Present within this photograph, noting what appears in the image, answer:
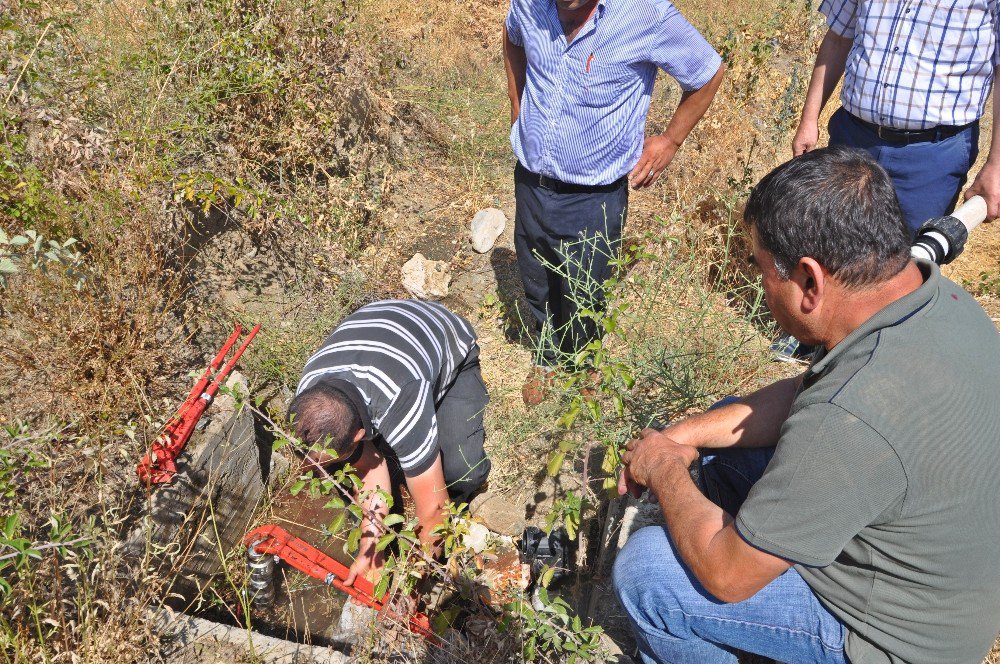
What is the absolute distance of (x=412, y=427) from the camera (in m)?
2.40

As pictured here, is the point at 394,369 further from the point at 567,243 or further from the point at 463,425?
the point at 567,243

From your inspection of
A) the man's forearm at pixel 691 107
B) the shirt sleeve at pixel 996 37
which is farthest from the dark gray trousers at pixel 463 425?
the shirt sleeve at pixel 996 37

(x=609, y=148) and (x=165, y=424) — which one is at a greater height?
(x=609, y=148)

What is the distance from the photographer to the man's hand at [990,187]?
102 inches

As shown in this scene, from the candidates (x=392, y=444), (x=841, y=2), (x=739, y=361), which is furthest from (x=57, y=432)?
(x=841, y=2)

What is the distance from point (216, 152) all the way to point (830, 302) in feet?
10.9

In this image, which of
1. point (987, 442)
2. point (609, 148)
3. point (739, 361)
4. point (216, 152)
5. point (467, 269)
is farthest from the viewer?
point (467, 269)

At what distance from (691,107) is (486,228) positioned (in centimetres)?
182

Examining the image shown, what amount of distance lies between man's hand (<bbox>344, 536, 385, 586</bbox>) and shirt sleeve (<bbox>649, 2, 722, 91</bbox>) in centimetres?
223

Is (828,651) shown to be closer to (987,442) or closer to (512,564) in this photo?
(987,442)

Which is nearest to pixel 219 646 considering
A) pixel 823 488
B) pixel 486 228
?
pixel 823 488

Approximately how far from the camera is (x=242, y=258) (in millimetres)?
3705

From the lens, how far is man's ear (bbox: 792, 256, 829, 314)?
1417mm

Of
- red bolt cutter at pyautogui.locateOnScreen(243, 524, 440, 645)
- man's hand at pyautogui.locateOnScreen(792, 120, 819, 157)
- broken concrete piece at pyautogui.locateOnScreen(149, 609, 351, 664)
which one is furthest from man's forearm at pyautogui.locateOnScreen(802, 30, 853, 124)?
broken concrete piece at pyautogui.locateOnScreen(149, 609, 351, 664)
